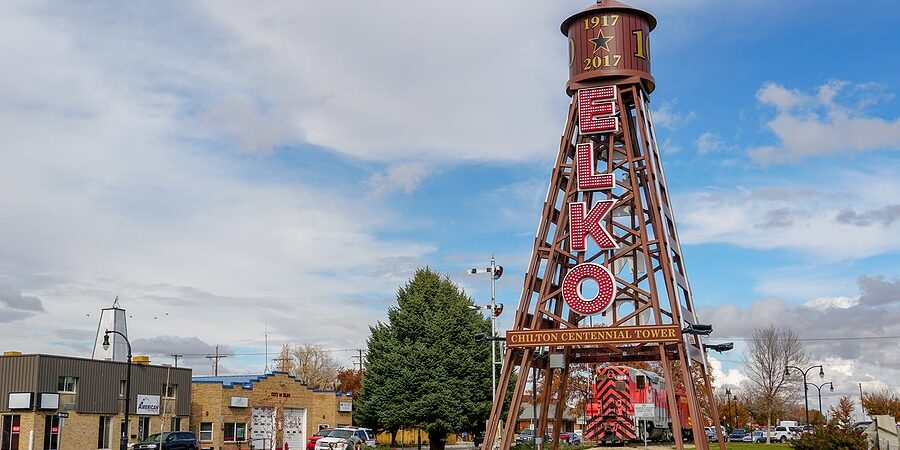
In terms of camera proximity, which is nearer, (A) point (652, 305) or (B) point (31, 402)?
(A) point (652, 305)

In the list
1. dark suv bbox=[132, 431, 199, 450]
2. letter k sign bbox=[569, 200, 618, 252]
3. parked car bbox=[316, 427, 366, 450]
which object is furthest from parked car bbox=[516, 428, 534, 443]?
letter k sign bbox=[569, 200, 618, 252]

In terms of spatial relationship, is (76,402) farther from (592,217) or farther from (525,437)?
(525,437)

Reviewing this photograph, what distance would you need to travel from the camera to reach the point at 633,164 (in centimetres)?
3434

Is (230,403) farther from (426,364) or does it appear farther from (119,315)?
(426,364)

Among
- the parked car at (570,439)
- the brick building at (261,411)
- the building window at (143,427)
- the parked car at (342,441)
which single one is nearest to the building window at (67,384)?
the building window at (143,427)

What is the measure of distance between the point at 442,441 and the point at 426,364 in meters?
5.49

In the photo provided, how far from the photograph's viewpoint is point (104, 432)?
54562 millimetres

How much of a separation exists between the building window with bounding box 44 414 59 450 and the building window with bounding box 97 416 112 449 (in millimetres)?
3326

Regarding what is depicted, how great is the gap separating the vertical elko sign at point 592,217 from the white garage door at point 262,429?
3727 cm

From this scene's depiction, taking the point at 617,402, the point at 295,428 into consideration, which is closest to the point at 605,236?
the point at 617,402

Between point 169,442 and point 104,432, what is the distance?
551 cm

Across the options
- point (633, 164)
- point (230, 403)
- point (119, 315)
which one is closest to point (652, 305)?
point (633, 164)

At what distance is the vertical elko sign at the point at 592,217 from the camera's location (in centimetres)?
3341

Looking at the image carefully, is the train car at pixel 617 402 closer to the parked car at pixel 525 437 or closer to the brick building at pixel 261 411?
the parked car at pixel 525 437
